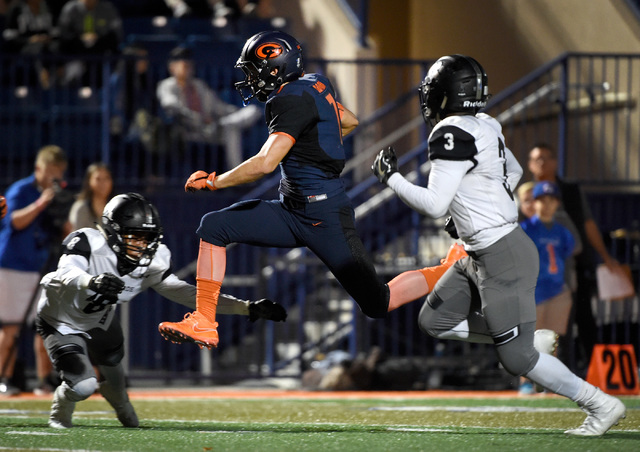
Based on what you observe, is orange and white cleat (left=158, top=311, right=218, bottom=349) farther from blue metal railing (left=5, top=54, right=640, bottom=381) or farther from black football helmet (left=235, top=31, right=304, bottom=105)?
blue metal railing (left=5, top=54, right=640, bottom=381)

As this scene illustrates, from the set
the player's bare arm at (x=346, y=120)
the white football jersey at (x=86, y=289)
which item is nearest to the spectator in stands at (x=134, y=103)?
the white football jersey at (x=86, y=289)

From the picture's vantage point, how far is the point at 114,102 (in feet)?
36.8

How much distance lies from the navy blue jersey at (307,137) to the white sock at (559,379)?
1357 mm

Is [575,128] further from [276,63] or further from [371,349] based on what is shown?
[276,63]

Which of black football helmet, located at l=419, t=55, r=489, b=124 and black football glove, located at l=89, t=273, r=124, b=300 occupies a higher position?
black football helmet, located at l=419, t=55, r=489, b=124

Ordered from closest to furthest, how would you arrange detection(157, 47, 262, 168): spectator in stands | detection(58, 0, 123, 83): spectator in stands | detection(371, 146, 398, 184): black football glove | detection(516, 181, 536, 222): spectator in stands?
1. detection(371, 146, 398, 184): black football glove
2. detection(516, 181, 536, 222): spectator in stands
3. detection(157, 47, 262, 168): spectator in stands
4. detection(58, 0, 123, 83): spectator in stands

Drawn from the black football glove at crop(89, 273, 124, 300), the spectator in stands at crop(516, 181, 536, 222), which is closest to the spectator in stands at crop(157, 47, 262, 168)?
the spectator in stands at crop(516, 181, 536, 222)

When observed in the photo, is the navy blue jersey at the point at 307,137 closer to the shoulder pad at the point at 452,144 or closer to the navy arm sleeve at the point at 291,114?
the navy arm sleeve at the point at 291,114

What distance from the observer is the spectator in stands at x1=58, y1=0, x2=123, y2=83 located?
11693mm

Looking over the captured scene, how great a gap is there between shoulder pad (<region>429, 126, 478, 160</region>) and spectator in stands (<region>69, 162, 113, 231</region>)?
4.50 meters

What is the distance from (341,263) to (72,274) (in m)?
1.37

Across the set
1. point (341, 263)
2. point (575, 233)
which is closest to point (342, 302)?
point (575, 233)

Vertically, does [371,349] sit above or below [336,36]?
below

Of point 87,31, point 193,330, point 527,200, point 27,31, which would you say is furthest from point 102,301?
point 27,31
